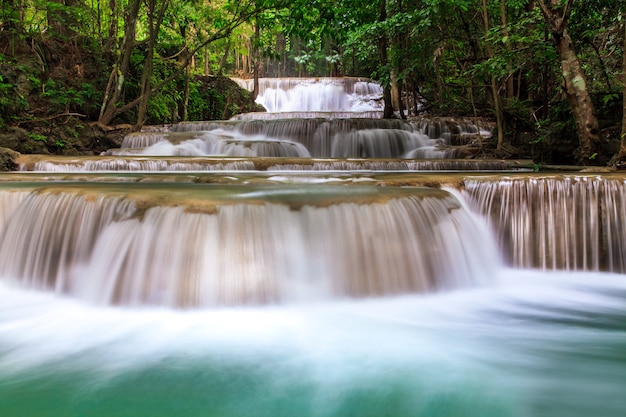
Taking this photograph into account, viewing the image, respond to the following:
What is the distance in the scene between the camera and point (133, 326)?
323 cm

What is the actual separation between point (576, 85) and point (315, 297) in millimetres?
5472

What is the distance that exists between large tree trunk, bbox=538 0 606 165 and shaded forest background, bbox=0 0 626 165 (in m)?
→ 0.02

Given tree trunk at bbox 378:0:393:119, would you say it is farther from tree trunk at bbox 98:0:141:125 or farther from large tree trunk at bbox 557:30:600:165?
tree trunk at bbox 98:0:141:125

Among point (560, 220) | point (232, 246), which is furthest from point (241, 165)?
point (560, 220)

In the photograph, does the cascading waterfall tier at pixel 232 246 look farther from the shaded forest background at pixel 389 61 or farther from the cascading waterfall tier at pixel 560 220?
the shaded forest background at pixel 389 61

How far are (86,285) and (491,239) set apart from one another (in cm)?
394

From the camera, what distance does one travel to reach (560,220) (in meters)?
4.81

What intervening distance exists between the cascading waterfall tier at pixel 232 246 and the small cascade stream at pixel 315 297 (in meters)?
0.01

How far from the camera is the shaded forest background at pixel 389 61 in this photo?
24.1 ft

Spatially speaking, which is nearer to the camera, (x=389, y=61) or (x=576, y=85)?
(x=576, y=85)

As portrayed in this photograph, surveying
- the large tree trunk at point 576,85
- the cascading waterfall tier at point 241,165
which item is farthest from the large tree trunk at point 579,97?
the cascading waterfall tier at point 241,165

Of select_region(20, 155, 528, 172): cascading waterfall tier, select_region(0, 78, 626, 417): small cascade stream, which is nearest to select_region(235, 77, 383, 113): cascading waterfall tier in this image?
select_region(20, 155, 528, 172): cascading waterfall tier

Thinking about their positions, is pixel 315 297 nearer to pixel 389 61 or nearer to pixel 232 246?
pixel 232 246

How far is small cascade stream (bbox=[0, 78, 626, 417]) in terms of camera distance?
243 centimetres
